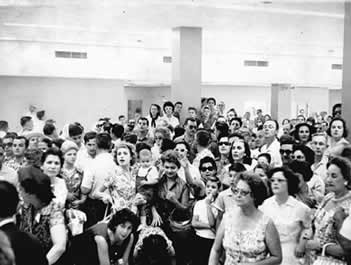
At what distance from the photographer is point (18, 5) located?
1168 centimetres

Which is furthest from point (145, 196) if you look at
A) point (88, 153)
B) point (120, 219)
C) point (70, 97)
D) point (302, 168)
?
point (70, 97)

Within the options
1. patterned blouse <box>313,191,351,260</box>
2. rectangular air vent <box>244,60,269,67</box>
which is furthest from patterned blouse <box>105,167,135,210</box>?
rectangular air vent <box>244,60,269,67</box>

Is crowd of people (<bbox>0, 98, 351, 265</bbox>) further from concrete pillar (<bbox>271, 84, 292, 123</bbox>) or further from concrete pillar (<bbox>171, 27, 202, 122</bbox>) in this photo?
concrete pillar (<bbox>271, 84, 292, 123</bbox>)

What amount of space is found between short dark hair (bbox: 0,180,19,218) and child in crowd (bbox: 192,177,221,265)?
3.21 m

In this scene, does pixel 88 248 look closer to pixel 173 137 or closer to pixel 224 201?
pixel 224 201

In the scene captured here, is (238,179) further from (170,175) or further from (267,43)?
(267,43)

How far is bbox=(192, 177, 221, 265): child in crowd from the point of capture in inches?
248

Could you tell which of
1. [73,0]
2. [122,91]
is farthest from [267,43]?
[73,0]

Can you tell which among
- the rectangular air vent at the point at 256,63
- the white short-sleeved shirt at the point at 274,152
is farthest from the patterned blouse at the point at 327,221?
the rectangular air vent at the point at 256,63

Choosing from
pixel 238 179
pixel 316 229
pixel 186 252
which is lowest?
pixel 186 252

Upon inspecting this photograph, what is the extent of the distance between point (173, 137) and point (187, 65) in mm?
5033

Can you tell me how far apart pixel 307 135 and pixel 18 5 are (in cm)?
653

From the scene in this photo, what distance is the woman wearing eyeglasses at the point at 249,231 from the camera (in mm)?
4391

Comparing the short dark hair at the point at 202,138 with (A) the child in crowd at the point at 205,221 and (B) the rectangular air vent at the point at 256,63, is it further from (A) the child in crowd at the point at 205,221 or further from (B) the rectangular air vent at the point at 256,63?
(B) the rectangular air vent at the point at 256,63
